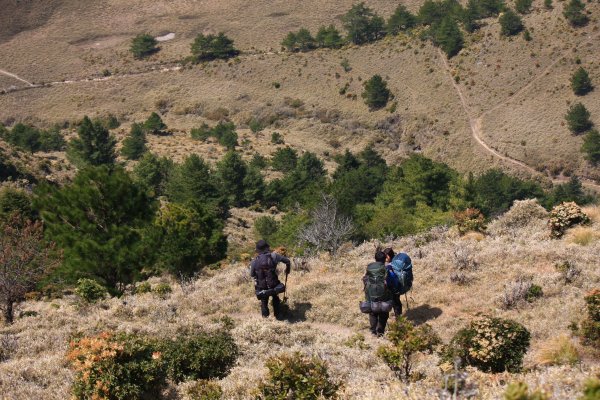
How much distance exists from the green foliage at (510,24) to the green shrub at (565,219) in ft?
285

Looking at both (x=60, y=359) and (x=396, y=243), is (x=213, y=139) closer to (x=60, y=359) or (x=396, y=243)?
(x=396, y=243)

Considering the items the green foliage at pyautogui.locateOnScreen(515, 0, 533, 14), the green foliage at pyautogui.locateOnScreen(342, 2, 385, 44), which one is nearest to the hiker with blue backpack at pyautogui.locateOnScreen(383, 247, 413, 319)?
the green foliage at pyautogui.locateOnScreen(515, 0, 533, 14)

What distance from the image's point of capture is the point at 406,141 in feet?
295

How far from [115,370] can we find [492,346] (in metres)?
6.54

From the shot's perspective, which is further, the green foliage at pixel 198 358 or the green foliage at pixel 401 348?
the green foliage at pixel 198 358

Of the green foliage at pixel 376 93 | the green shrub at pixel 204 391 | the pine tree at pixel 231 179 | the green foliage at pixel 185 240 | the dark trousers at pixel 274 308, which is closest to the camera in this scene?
the green shrub at pixel 204 391

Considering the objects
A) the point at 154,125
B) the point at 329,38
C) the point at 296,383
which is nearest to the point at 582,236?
the point at 296,383

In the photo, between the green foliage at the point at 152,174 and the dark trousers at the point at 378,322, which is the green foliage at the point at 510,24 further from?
the dark trousers at the point at 378,322

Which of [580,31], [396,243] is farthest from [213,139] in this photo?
[396,243]

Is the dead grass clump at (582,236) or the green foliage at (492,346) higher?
the green foliage at (492,346)

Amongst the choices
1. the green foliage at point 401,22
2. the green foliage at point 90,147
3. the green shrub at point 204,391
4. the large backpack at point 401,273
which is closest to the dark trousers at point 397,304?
the large backpack at point 401,273

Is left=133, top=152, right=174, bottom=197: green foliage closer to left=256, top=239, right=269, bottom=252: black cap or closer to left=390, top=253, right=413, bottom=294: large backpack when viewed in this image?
left=256, top=239, right=269, bottom=252: black cap

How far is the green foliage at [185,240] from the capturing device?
96.9 ft

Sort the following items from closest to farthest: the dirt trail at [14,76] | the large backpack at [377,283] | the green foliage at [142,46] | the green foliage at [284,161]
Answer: the large backpack at [377,283] < the green foliage at [284,161] < the dirt trail at [14,76] < the green foliage at [142,46]
